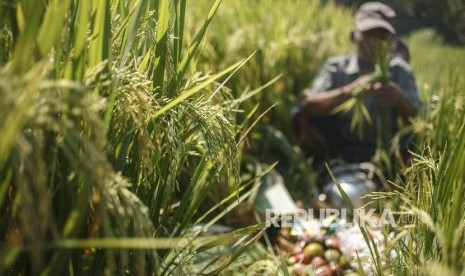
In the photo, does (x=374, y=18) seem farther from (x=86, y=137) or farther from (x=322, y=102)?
(x=86, y=137)

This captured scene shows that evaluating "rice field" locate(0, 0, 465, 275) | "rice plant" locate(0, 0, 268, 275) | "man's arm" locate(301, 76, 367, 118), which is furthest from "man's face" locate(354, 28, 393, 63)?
"rice plant" locate(0, 0, 268, 275)

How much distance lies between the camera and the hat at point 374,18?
2.92 meters

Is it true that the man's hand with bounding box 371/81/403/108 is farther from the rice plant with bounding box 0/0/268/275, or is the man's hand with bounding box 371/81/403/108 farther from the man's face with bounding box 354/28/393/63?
the rice plant with bounding box 0/0/268/275

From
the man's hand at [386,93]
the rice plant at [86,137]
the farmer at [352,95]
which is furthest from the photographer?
the farmer at [352,95]

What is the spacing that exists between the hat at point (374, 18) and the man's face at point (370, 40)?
3 centimetres

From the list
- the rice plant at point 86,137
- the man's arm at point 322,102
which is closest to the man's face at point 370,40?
the man's arm at point 322,102

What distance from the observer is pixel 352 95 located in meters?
2.90

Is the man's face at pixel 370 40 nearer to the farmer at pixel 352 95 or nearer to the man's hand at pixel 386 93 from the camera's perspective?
the farmer at pixel 352 95

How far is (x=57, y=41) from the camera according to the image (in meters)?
0.83

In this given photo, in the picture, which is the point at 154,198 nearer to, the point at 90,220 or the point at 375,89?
the point at 90,220

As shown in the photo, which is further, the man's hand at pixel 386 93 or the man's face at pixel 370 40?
the man's face at pixel 370 40

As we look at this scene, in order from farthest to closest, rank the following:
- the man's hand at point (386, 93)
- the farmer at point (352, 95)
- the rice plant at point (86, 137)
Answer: the farmer at point (352, 95)
the man's hand at point (386, 93)
the rice plant at point (86, 137)

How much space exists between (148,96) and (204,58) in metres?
1.83

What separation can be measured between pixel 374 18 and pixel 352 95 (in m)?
0.48
